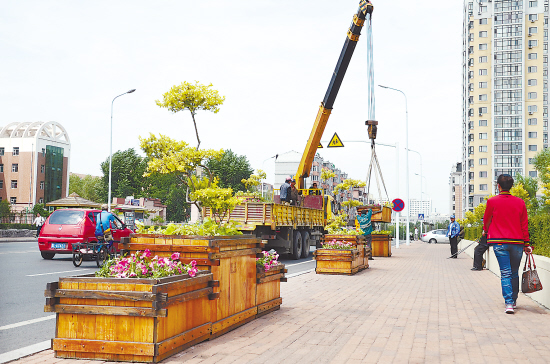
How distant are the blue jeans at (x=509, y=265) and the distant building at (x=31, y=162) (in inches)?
252

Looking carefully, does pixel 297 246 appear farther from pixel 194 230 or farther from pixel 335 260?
pixel 194 230

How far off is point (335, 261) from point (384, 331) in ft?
25.1

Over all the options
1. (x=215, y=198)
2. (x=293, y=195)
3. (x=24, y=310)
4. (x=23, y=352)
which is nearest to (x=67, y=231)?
(x=293, y=195)

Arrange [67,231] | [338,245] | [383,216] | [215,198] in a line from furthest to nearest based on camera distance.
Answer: [383,216], [67,231], [338,245], [215,198]

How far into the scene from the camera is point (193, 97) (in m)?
11.4

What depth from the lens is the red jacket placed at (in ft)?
26.7

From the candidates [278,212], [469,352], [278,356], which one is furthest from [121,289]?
[278,212]

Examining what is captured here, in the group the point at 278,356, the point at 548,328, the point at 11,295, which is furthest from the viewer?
the point at 11,295

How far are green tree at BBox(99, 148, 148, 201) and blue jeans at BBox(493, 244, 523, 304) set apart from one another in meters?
76.9

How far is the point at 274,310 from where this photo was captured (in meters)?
7.93

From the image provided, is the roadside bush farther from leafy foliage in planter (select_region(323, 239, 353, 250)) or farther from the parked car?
the parked car

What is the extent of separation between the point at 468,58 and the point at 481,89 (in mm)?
6907

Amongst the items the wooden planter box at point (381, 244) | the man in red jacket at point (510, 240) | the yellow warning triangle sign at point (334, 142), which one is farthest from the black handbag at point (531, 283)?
the wooden planter box at point (381, 244)

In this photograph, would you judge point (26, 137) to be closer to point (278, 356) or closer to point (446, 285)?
point (278, 356)
